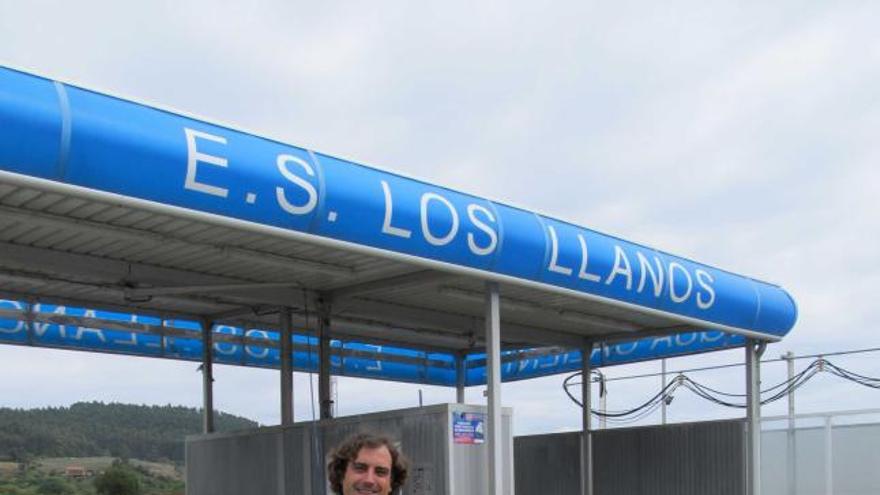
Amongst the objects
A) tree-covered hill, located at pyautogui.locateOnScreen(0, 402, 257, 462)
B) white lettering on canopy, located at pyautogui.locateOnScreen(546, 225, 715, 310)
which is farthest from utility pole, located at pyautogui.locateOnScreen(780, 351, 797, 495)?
tree-covered hill, located at pyautogui.locateOnScreen(0, 402, 257, 462)

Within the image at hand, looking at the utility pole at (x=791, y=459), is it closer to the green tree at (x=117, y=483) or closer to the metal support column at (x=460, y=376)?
the metal support column at (x=460, y=376)

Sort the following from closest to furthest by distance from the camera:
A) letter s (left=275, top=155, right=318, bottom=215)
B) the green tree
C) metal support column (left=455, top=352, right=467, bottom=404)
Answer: letter s (left=275, top=155, right=318, bottom=215) → metal support column (left=455, top=352, right=467, bottom=404) → the green tree

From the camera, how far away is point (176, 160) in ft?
24.3

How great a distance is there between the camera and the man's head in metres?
2.84

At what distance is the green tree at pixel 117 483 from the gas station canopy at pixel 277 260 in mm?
4091

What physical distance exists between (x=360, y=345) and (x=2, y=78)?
10511 mm

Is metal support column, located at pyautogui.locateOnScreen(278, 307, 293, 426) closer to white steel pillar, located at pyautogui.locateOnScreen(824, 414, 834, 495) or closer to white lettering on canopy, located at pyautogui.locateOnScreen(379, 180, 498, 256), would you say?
white lettering on canopy, located at pyautogui.locateOnScreen(379, 180, 498, 256)

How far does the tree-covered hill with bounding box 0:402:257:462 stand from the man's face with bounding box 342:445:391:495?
1790cm

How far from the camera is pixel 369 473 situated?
9.34ft

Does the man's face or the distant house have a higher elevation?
the man's face

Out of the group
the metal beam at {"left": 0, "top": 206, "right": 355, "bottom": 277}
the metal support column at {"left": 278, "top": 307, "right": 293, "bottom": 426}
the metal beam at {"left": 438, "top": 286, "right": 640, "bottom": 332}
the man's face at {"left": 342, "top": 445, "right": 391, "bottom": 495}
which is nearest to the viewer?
the man's face at {"left": 342, "top": 445, "right": 391, "bottom": 495}

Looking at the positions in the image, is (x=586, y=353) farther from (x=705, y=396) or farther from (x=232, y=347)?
(x=232, y=347)

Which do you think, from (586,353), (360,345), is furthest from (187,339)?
(586,353)

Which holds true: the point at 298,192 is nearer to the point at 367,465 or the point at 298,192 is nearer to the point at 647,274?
the point at 647,274
